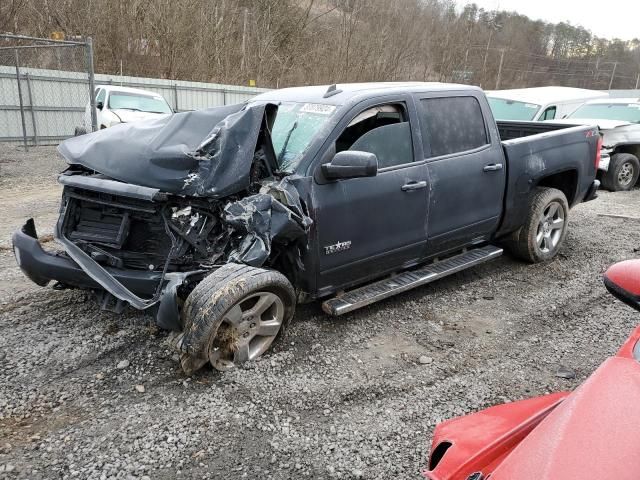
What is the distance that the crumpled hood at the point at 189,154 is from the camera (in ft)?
11.2

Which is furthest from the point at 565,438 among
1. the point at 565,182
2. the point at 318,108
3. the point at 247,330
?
the point at 565,182

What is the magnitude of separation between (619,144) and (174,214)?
9.72 metres

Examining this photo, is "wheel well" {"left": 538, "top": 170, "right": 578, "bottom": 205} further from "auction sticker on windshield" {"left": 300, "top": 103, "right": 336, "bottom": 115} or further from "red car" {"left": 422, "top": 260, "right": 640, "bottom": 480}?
"red car" {"left": 422, "top": 260, "right": 640, "bottom": 480}

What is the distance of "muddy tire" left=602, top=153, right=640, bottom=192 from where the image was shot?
10.1 metres

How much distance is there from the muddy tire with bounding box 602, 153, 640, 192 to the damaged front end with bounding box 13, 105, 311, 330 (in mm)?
8995

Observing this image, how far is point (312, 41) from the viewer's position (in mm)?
31875

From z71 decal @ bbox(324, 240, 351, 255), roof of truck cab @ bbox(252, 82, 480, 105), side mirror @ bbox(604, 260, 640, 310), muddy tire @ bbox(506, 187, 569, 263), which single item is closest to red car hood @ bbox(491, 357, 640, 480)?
side mirror @ bbox(604, 260, 640, 310)

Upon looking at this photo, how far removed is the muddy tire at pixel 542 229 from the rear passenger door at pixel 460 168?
0.59 meters

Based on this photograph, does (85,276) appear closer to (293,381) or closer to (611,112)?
(293,381)

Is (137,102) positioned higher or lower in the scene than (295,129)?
lower

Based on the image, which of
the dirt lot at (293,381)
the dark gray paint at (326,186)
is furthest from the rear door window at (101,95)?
the dark gray paint at (326,186)

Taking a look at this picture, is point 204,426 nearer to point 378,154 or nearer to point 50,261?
point 50,261

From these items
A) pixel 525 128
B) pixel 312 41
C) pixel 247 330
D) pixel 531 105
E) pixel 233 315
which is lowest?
pixel 247 330

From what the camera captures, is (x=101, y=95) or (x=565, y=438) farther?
(x=101, y=95)
